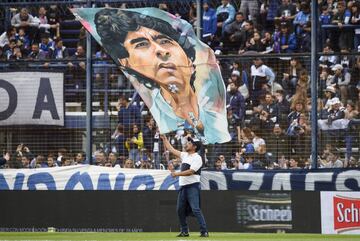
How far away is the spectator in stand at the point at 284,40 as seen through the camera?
77.2 feet

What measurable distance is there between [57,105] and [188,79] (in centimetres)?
325

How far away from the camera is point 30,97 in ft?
79.0

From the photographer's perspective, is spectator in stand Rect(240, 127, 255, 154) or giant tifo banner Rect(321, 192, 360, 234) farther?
spectator in stand Rect(240, 127, 255, 154)

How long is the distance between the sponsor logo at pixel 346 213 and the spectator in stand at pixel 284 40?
4.04 m

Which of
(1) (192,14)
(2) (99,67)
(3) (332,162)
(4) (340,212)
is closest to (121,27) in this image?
(2) (99,67)

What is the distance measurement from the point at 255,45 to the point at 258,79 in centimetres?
130

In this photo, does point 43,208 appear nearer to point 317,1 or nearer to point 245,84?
point 245,84

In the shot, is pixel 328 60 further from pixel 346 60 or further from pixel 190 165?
pixel 190 165

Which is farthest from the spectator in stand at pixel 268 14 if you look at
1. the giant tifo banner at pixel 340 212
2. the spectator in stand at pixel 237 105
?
the giant tifo banner at pixel 340 212

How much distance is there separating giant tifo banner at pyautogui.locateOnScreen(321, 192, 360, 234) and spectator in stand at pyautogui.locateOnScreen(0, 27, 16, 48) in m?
8.91

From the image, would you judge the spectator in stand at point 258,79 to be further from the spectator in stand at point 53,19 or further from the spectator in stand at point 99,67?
the spectator in stand at point 53,19

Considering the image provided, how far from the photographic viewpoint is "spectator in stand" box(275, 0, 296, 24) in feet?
78.0

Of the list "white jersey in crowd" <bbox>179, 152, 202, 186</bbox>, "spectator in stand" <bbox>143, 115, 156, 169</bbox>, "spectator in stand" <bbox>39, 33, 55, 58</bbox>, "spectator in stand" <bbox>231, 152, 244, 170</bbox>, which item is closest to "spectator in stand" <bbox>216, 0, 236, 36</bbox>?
"spectator in stand" <bbox>143, 115, 156, 169</bbox>

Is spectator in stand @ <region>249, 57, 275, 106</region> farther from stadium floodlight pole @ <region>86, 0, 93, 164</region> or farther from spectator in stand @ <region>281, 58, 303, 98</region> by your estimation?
stadium floodlight pole @ <region>86, 0, 93, 164</region>
